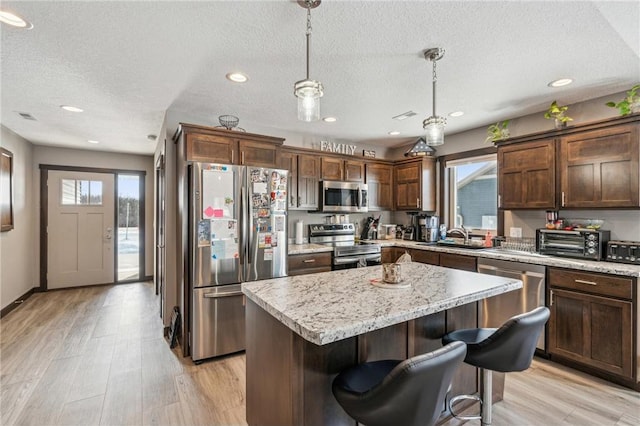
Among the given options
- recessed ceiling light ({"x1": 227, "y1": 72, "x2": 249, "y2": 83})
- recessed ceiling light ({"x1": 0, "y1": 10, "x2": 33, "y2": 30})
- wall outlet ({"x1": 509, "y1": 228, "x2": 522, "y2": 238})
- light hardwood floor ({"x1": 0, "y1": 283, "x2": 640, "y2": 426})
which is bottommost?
light hardwood floor ({"x1": 0, "y1": 283, "x2": 640, "y2": 426})

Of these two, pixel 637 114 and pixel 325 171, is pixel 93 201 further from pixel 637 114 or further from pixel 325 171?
pixel 637 114

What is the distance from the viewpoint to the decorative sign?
15.1 feet

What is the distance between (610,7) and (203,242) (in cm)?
326

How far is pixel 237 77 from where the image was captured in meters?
2.62

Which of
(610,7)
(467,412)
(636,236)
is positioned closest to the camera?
(610,7)

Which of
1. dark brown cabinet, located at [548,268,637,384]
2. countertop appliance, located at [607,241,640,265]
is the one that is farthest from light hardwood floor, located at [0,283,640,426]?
countertop appliance, located at [607,241,640,265]

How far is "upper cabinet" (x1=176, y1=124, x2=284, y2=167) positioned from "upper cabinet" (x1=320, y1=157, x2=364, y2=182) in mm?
1119

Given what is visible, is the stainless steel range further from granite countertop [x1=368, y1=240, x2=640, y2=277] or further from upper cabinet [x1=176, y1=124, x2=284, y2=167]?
upper cabinet [x1=176, y1=124, x2=284, y2=167]

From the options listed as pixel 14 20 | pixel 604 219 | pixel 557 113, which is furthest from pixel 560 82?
pixel 14 20

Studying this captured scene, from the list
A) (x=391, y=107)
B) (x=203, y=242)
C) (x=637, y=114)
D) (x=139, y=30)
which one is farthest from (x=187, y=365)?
(x=637, y=114)

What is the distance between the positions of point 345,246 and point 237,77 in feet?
7.88

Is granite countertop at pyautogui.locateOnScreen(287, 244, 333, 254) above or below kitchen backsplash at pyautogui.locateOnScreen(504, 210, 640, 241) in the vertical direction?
below

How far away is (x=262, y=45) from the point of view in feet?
6.95

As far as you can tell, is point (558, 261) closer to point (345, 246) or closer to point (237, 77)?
point (345, 246)
